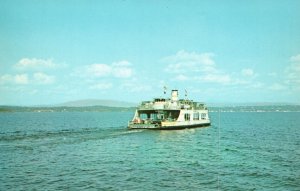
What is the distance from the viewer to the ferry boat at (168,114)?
74188 mm

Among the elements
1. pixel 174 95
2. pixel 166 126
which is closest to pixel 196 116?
pixel 174 95

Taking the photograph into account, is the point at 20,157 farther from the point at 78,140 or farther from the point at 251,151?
the point at 251,151

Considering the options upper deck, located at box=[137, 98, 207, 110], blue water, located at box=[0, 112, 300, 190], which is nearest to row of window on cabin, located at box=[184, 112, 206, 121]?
upper deck, located at box=[137, 98, 207, 110]

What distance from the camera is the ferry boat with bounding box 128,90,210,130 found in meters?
74.2

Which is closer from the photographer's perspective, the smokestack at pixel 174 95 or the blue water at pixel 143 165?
the blue water at pixel 143 165

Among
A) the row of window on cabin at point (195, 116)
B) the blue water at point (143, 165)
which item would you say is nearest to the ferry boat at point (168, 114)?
the row of window on cabin at point (195, 116)

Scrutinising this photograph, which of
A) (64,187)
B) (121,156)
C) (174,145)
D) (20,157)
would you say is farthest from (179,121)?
(64,187)

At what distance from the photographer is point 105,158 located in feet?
136

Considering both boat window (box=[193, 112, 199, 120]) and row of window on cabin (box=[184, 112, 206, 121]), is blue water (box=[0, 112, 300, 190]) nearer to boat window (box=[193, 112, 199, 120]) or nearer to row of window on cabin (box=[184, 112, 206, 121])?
row of window on cabin (box=[184, 112, 206, 121])

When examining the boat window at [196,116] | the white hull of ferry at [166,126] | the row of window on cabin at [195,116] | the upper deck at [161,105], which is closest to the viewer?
the white hull of ferry at [166,126]

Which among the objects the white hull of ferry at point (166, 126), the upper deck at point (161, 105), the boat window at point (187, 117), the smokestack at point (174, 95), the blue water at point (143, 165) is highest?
the smokestack at point (174, 95)

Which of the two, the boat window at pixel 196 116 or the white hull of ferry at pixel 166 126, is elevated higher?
the boat window at pixel 196 116

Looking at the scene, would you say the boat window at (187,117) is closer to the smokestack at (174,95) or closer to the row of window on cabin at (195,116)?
the row of window on cabin at (195,116)

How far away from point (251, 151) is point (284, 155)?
4.50 metres
